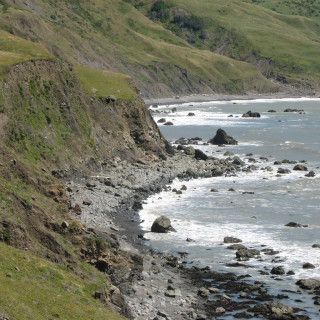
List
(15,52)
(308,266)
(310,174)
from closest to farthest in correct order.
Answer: (308,266) < (15,52) < (310,174)

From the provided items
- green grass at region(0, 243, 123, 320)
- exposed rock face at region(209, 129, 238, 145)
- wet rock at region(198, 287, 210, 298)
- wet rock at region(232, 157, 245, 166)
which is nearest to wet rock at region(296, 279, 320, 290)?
wet rock at region(198, 287, 210, 298)

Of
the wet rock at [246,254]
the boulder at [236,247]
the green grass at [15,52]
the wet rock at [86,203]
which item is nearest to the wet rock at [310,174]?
the green grass at [15,52]

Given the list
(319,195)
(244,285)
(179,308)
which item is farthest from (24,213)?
(319,195)

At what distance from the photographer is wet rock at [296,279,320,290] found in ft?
162

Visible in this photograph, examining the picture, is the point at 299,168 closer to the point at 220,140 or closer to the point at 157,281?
the point at 220,140

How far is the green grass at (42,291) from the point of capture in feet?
104

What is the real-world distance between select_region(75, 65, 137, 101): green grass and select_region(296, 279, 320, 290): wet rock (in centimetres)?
5715

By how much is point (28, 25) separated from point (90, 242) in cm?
15557

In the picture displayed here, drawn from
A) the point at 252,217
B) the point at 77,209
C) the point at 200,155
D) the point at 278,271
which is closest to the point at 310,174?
the point at 200,155

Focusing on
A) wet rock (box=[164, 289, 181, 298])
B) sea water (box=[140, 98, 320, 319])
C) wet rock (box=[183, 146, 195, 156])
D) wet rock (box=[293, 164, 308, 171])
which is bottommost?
wet rock (box=[183, 146, 195, 156])

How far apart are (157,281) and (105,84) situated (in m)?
64.0

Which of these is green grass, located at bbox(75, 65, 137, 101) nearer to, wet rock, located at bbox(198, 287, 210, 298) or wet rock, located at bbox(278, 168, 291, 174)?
wet rock, located at bbox(278, 168, 291, 174)

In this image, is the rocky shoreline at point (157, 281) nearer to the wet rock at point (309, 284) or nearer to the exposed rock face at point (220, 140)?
the wet rock at point (309, 284)

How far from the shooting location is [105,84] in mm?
109375
